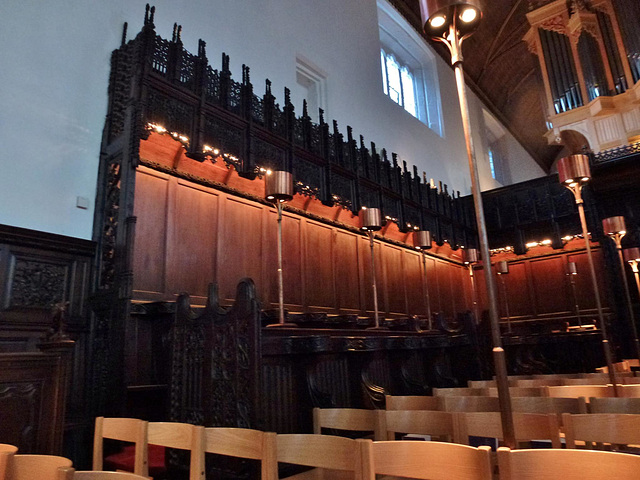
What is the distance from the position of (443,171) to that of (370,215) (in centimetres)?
724

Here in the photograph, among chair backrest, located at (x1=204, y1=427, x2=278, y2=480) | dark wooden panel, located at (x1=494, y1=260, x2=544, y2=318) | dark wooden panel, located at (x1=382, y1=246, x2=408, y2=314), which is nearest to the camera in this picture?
chair backrest, located at (x1=204, y1=427, x2=278, y2=480)

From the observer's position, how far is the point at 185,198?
582 cm

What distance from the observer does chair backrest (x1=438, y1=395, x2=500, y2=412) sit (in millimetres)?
2576

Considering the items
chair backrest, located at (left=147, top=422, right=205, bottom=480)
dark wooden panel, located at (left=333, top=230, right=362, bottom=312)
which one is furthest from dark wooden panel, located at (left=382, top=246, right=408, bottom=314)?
chair backrest, located at (left=147, top=422, right=205, bottom=480)

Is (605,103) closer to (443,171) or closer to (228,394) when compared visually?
(443,171)

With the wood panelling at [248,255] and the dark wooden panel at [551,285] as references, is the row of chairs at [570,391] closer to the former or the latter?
the wood panelling at [248,255]

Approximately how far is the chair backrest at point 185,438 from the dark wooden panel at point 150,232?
314 centimetres

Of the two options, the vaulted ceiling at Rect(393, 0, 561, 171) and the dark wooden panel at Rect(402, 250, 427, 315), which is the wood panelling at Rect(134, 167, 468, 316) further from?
the vaulted ceiling at Rect(393, 0, 561, 171)

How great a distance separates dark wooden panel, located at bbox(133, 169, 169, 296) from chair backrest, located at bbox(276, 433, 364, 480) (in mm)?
3684

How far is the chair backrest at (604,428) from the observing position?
5.80ft

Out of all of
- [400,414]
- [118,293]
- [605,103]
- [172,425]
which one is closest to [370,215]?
[118,293]

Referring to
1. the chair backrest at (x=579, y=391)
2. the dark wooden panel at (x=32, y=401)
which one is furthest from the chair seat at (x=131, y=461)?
the chair backrest at (x=579, y=391)

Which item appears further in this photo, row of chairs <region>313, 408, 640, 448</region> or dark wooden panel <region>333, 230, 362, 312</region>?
dark wooden panel <region>333, 230, 362, 312</region>

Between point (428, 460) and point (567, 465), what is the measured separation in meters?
0.39
